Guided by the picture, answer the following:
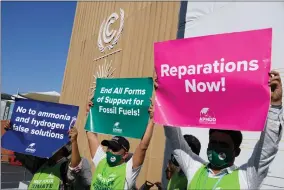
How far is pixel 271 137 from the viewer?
176cm

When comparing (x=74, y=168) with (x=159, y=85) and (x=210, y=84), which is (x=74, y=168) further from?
(x=210, y=84)

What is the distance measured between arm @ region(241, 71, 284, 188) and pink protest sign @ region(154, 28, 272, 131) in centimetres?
8

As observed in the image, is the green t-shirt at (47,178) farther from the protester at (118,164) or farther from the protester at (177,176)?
the protester at (177,176)

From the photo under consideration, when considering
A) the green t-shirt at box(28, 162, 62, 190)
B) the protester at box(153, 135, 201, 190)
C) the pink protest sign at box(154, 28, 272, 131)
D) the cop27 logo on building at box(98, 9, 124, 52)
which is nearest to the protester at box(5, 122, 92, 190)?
the green t-shirt at box(28, 162, 62, 190)

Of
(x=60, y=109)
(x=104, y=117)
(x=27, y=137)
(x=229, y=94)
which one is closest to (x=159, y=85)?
(x=229, y=94)

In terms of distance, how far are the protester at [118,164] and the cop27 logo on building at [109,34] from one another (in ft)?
18.7

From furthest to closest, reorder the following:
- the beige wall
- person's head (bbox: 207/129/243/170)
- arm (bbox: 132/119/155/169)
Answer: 1. the beige wall
2. arm (bbox: 132/119/155/169)
3. person's head (bbox: 207/129/243/170)

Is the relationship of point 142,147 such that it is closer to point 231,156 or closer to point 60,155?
point 231,156

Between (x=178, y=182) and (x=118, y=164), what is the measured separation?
21.4 inches

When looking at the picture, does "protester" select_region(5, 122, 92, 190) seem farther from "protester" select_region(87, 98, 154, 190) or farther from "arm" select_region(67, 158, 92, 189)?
"protester" select_region(87, 98, 154, 190)

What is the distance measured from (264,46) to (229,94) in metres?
0.37

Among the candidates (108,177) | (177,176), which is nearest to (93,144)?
(108,177)

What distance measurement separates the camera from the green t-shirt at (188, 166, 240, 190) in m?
1.93

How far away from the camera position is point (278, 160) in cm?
304
